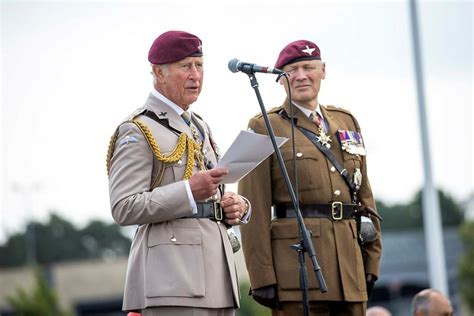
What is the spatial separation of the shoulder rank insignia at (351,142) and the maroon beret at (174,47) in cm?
142

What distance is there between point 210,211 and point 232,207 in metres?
0.12

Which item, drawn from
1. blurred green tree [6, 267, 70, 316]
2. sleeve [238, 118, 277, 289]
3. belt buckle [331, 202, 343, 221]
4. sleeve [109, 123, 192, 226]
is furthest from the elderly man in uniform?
blurred green tree [6, 267, 70, 316]

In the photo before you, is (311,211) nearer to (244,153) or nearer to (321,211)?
(321,211)

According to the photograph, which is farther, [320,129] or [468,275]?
[468,275]

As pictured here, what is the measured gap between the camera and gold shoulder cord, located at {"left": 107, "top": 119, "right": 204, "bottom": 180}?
627 cm

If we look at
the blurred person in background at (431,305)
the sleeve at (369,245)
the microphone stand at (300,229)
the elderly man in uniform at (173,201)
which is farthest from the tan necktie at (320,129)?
the blurred person in background at (431,305)

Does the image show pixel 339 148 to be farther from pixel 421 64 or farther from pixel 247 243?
pixel 421 64

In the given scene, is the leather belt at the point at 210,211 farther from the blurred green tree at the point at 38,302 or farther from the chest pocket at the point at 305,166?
the blurred green tree at the point at 38,302

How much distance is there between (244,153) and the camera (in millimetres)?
6230

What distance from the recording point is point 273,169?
Answer: 7.38 metres

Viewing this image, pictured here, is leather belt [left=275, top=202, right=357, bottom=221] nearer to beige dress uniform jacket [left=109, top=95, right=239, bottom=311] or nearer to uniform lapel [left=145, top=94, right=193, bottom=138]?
beige dress uniform jacket [left=109, top=95, right=239, bottom=311]

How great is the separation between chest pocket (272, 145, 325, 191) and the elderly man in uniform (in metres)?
0.86

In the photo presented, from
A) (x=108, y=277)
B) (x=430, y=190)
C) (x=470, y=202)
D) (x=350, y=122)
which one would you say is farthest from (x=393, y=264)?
(x=350, y=122)

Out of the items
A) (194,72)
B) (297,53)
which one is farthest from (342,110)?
(194,72)
